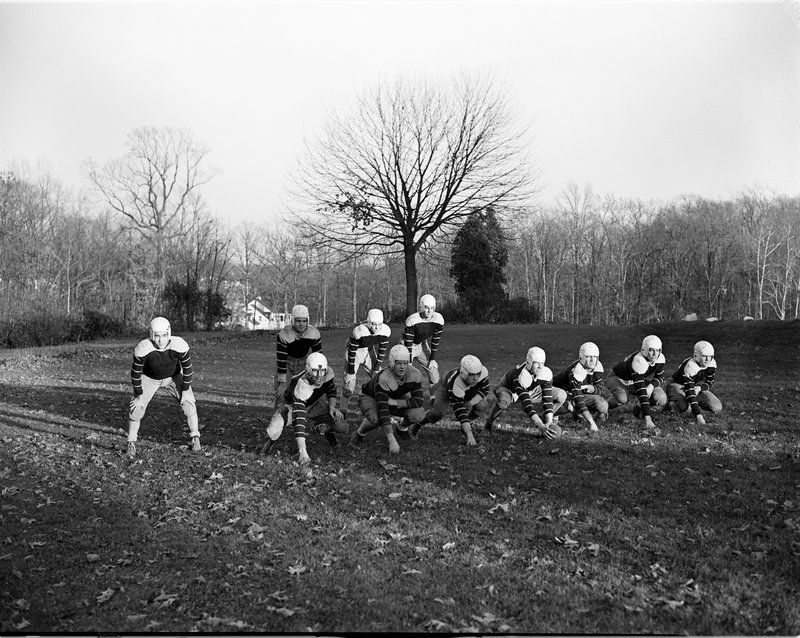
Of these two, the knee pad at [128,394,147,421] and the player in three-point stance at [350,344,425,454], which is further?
the player in three-point stance at [350,344,425,454]

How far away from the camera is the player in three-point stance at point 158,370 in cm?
1100

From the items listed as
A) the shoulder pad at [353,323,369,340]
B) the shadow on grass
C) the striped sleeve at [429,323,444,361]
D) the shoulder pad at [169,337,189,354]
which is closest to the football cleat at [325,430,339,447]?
the shadow on grass

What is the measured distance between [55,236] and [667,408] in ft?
115

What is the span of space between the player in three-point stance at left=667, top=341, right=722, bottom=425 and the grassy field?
46cm

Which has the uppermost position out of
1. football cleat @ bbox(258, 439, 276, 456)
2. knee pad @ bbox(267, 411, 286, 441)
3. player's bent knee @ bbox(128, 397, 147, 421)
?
player's bent knee @ bbox(128, 397, 147, 421)

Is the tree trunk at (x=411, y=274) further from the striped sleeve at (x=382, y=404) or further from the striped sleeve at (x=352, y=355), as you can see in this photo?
the striped sleeve at (x=382, y=404)

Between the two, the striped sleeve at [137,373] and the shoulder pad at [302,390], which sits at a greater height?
the striped sleeve at [137,373]

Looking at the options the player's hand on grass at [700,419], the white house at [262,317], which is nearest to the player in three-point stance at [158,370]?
the player's hand on grass at [700,419]

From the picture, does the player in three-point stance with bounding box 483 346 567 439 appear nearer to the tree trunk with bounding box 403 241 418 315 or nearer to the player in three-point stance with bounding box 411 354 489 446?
the player in three-point stance with bounding box 411 354 489 446

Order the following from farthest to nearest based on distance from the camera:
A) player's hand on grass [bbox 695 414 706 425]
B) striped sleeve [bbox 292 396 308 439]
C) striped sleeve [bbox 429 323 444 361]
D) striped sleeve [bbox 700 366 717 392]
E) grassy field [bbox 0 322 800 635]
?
1. striped sleeve [bbox 429 323 444 361]
2. striped sleeve [bbox 700 366 717 392]
3. player's hand on grass [bbox 695 414 706 425]
4. striped sleeve [bbox 292 396 308 439]
5. grassy field [bbox 0 322 800 635]

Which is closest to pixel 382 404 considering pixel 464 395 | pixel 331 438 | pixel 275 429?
pixel 331 438

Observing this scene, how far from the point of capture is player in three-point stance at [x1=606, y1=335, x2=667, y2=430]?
1265cm

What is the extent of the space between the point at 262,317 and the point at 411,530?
3008 inches

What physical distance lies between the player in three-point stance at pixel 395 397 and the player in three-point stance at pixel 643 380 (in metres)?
4.41
